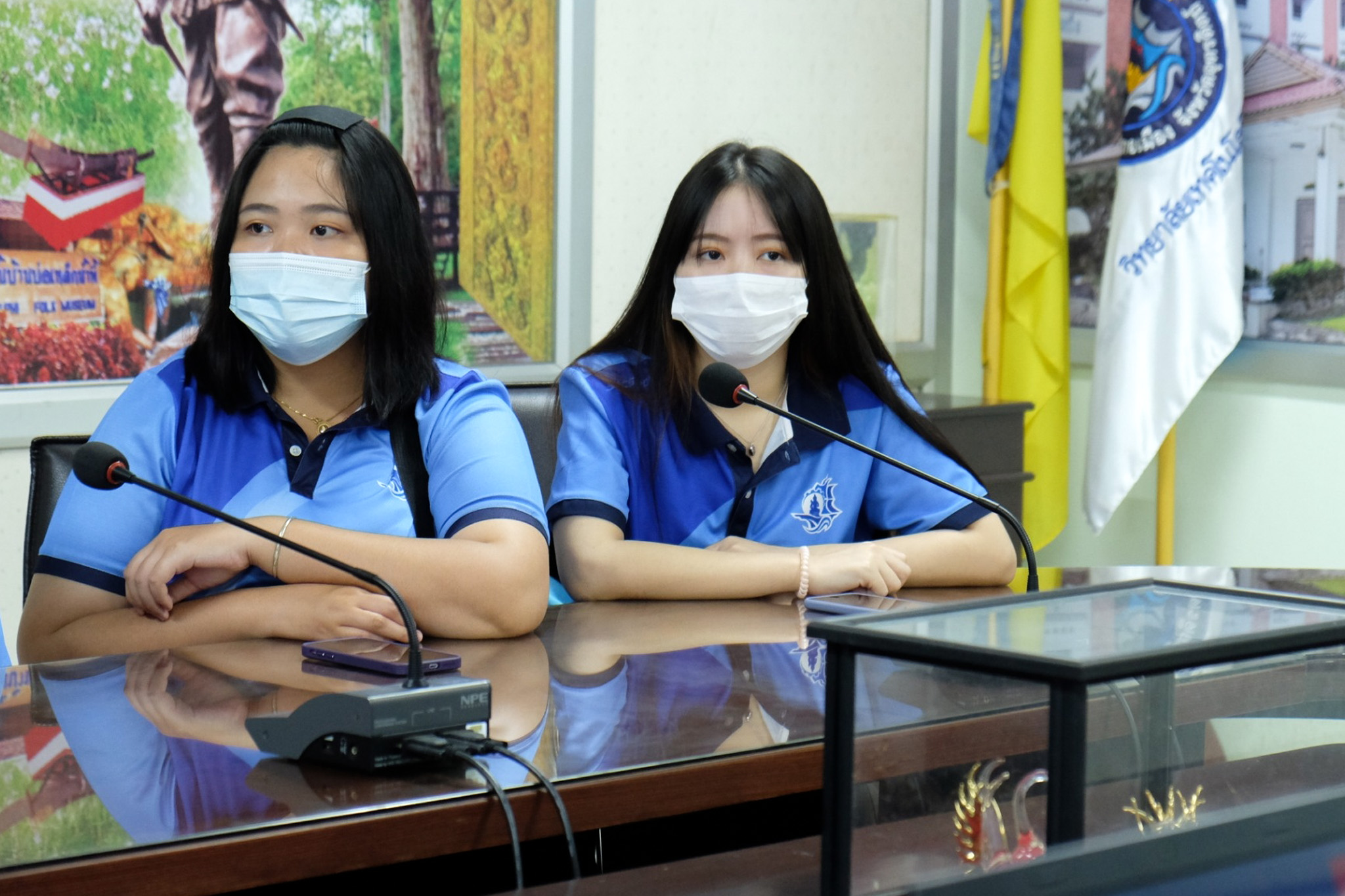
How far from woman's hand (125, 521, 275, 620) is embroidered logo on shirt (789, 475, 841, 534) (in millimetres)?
756

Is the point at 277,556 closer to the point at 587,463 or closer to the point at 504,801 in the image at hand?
the point at 587,463

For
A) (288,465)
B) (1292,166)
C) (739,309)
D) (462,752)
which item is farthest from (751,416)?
(1292,166)

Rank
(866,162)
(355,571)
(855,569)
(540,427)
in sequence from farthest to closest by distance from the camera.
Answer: (866,162) → (540,427) → (855,569) → (355,571)

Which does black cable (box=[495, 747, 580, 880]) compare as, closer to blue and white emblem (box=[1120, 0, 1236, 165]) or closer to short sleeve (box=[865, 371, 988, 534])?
short sleeve (box=[865, 371, 988, 534])

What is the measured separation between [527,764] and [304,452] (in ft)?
2.46

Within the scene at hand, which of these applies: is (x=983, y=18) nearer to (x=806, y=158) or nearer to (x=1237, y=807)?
(x=806, y=158)

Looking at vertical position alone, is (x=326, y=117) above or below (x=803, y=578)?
above

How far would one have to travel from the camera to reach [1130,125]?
3.20 meters

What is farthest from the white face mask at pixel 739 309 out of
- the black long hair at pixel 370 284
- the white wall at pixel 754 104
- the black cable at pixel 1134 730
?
the white wall at pixel 754 104

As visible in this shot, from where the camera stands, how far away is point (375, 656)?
1249 millimetres

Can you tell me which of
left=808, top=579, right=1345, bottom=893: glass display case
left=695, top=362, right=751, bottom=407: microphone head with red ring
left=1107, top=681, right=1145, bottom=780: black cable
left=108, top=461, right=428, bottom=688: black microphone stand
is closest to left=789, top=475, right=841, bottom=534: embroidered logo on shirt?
left=695, top=362, right=751, bottom=407: microphone head with red ring

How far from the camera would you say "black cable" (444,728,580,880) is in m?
0.94

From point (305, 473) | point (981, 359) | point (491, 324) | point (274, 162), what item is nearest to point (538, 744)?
point (305, 473)

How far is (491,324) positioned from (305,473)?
157 cm
